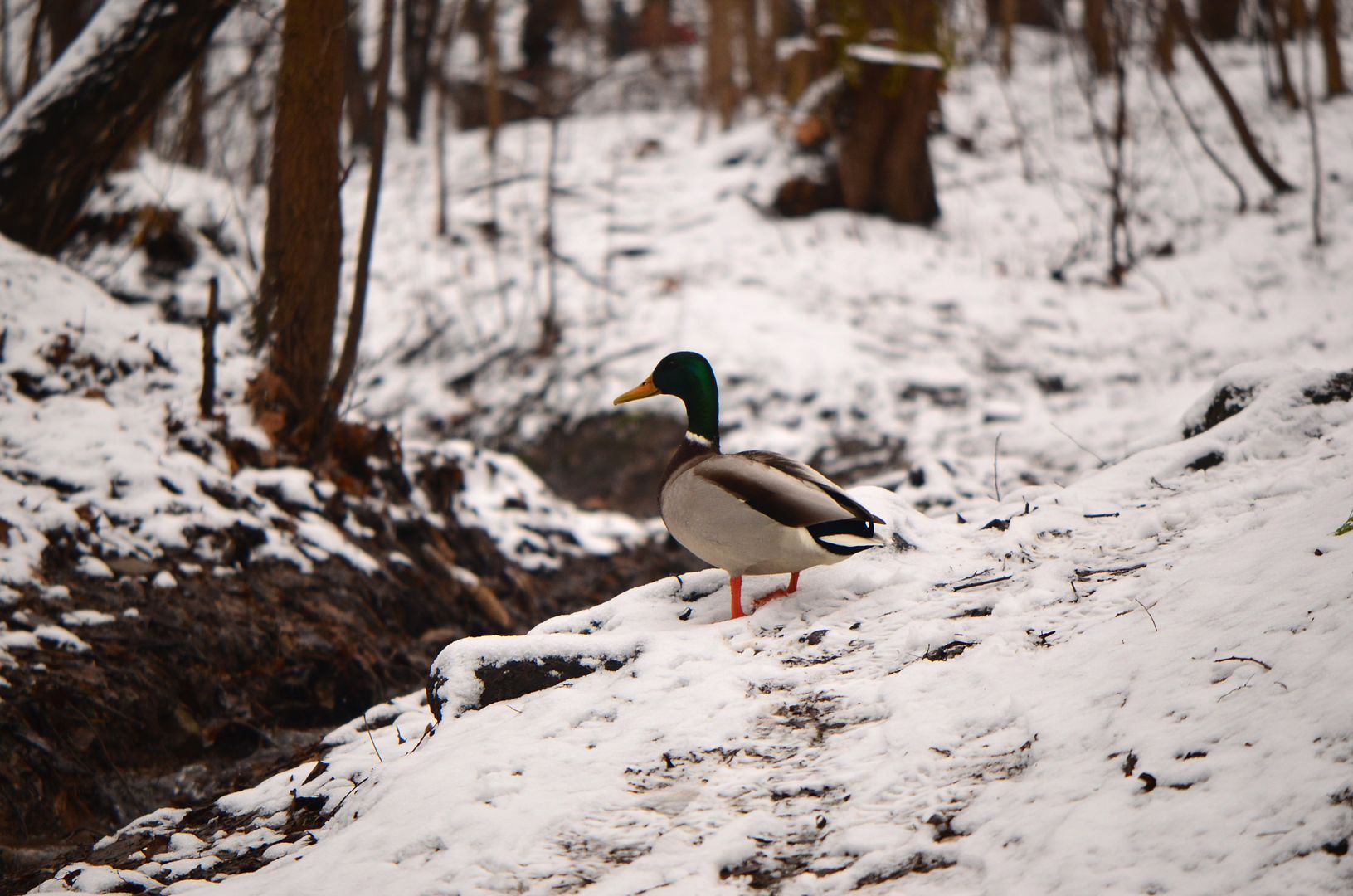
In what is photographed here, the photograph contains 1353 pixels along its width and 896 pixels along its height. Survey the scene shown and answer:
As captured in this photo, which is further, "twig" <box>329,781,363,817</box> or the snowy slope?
"twig" <box>329,781,363,817</box>

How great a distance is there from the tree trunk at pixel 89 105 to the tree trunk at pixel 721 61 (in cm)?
978

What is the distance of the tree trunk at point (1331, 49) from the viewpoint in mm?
11305

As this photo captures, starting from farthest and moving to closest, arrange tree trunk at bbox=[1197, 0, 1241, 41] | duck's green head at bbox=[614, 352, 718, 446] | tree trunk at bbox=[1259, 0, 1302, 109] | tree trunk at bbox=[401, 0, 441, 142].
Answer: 1. tree trunk at bbox=[1197, 0, 1241, 41]
2. tree trunk at bbox=[401, 0, 441, 142]
3. tree trunk at bbox=[1259, 0, 1302, 109]
4. duck's green head at bbox=[614, 352, 718, 446]

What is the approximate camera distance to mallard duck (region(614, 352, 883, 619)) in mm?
3033

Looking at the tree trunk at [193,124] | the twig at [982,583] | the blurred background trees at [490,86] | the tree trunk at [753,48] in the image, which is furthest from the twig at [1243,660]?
the tree trunk at [753,48]

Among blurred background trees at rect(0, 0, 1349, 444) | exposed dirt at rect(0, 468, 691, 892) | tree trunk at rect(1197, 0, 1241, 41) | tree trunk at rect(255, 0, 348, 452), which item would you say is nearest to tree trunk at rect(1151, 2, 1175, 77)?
blurred background trees at rect(0, 0, 1349, 444)

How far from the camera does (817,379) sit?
7727 mm

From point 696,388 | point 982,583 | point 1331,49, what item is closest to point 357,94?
point 1331,49

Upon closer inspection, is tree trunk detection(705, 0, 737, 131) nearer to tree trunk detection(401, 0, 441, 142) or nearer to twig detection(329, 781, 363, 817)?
tree trunk detection(401, 0, 441, 142)

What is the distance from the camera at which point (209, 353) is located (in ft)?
15.1

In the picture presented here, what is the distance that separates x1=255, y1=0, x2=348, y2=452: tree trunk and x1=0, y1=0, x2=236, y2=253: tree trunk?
1.03 m

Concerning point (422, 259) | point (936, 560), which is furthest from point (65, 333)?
point (422, 259)

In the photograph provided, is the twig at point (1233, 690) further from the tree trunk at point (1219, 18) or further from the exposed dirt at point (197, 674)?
the tree trunk at point (1219, 18)

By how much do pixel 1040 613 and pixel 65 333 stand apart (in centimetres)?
438
